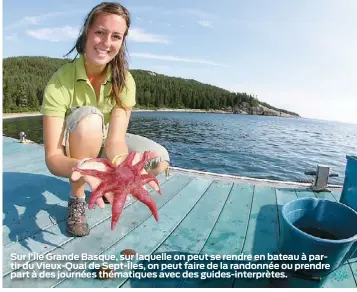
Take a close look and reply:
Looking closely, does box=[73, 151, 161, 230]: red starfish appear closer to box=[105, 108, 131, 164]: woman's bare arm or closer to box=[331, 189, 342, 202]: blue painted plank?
box=[105, 108, 131, 164]: woman's bare arm

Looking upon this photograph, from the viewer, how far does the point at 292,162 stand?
85.7ft

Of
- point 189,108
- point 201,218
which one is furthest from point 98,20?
point 189,108

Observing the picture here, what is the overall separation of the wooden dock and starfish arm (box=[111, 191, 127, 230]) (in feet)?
2.90

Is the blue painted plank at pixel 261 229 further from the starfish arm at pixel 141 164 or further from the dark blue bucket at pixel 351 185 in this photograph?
the starfish arm at pixel 141 164

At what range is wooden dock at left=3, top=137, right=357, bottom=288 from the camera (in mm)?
2459

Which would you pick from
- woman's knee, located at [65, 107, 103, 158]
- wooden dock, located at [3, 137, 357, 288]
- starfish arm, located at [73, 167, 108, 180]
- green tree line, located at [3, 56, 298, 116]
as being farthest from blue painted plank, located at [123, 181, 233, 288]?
green tree line, located at [3, 56, 298, 116]

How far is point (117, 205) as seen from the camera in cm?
184

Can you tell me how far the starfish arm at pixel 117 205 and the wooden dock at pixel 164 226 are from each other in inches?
34.8

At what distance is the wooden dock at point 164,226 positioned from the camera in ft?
8.07

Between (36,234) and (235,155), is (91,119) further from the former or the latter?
(235,155)

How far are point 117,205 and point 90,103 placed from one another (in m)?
1.75

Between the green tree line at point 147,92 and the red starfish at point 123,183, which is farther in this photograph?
the green tree line at point 147,92

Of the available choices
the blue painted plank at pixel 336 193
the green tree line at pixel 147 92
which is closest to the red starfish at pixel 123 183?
the blue painted plank at pixel 336 193

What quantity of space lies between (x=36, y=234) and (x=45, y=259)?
0.46 metres
